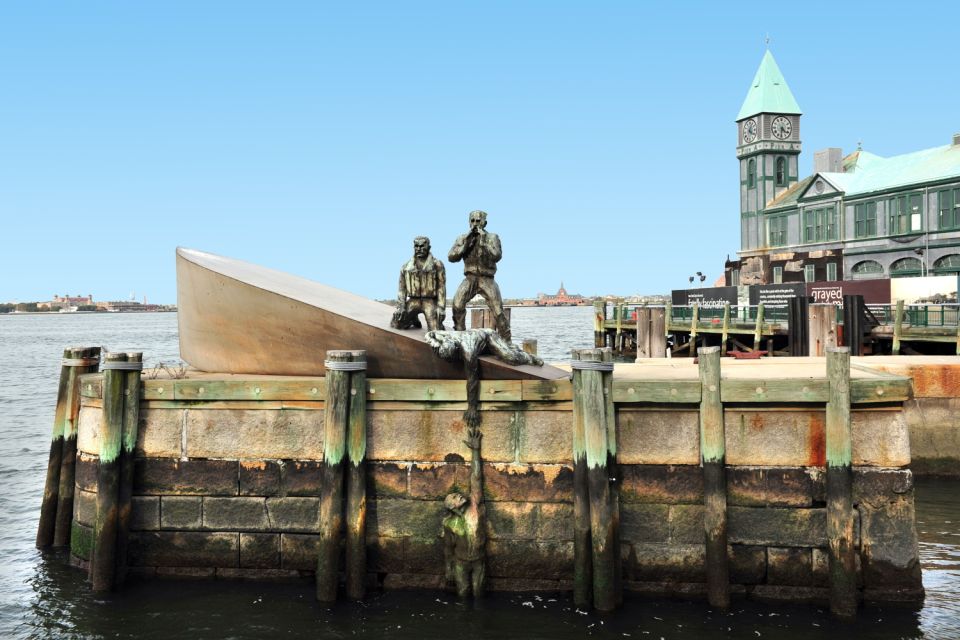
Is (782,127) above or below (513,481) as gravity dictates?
above

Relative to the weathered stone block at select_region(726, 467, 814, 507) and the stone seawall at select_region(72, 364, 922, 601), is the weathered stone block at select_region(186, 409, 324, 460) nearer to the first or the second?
the stone seawall at select_region(72, 364, 922, 601)

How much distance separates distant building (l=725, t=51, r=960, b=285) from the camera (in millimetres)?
37844

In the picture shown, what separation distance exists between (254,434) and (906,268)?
3885 cm

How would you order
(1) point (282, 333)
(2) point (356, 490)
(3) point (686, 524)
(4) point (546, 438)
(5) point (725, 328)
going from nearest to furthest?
(3) point (686, 524) < (2) point (356, 490) < (4) point (546, 438) < (1) point (282, 333) < (5) point (725, 328)

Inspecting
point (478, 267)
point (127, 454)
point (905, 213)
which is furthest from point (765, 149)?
point (127, 454)

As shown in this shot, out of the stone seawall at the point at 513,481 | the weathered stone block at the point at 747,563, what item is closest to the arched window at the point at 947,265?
the stone seawall at the point at 513,481

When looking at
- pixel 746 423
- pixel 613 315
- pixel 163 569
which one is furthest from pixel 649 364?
pixel 613 315

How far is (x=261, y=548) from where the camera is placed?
27.5ft

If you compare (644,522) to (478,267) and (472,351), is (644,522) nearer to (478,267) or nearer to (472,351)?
(472,351)

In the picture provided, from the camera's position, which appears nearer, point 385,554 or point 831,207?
point 385,554

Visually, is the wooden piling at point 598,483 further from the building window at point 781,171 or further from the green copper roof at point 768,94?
the green copper roof at point 768,94

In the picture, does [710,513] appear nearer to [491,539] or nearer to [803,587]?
[803,587]

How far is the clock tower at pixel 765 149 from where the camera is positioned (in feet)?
173

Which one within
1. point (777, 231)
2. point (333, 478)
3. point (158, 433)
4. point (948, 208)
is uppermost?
point (777, 231)
